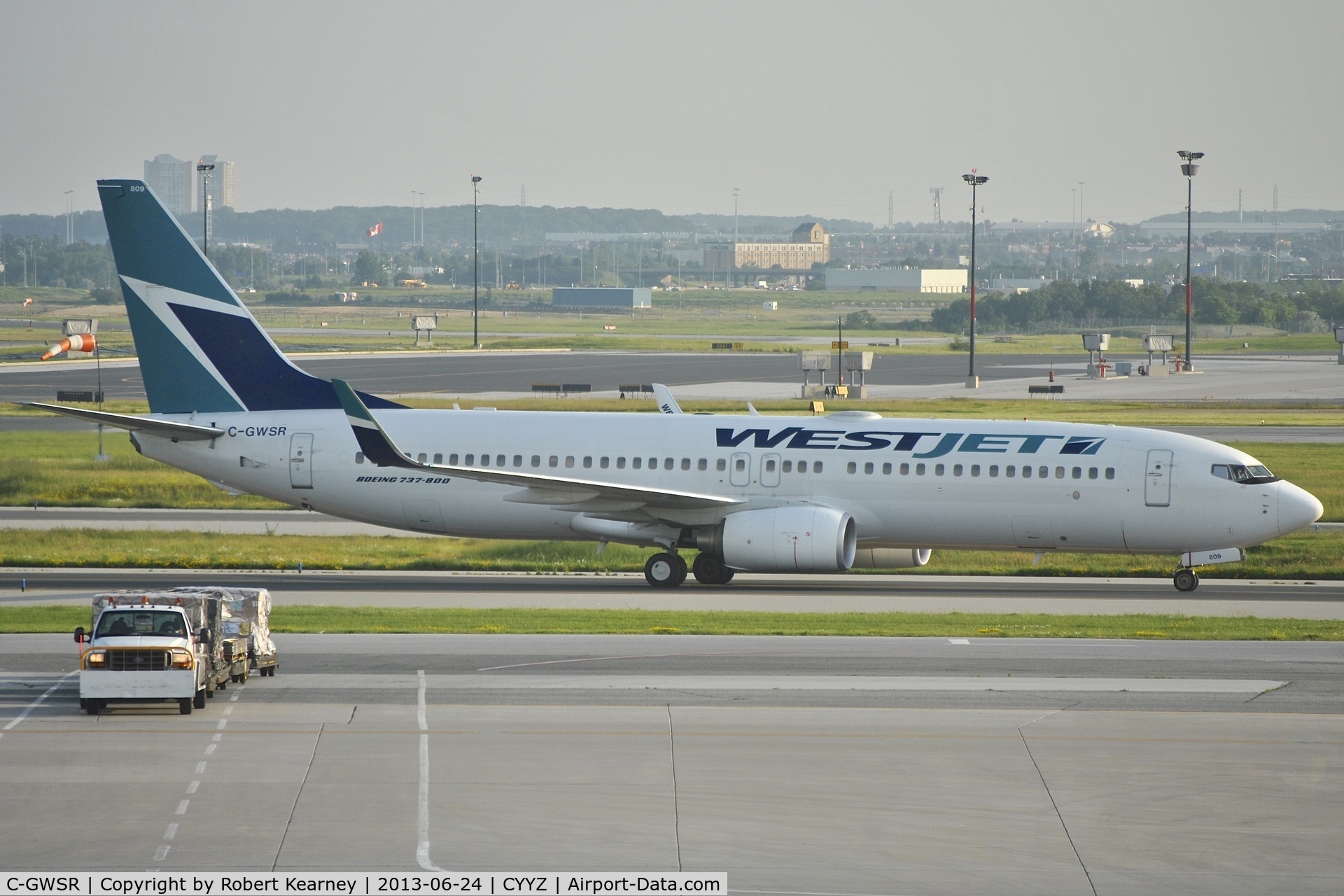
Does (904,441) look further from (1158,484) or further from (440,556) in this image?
(440,556)

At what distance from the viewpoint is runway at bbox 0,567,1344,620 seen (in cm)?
3177

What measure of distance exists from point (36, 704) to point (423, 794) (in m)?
7.59

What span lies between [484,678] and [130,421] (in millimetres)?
15469

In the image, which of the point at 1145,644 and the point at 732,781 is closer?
the point at 732,781

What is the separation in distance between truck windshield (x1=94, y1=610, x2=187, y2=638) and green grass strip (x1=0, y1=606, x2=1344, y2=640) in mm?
6634

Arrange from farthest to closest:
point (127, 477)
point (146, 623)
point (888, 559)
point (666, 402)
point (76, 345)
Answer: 1. point (76, 345)
2. point (127, 477)
3. point (666, 402)
4. point (888, 559)
5. point (146, 623)

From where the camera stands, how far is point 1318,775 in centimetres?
1838

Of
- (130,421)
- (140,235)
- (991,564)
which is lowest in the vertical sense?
(991,564)

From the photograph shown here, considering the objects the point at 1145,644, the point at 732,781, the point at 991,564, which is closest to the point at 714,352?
the point at 991,564

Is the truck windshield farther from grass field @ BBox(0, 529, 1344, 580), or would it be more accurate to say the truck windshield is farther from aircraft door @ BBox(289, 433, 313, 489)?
grass field @ BBox(0, 529, 1344, 580)

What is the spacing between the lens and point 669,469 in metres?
35.4

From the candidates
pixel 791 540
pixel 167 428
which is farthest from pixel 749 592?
pixel 167 428

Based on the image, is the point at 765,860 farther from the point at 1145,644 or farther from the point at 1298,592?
the point at 1298,592

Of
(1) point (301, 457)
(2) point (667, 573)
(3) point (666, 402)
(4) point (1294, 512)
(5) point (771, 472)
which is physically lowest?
(2) point (667, 573)
